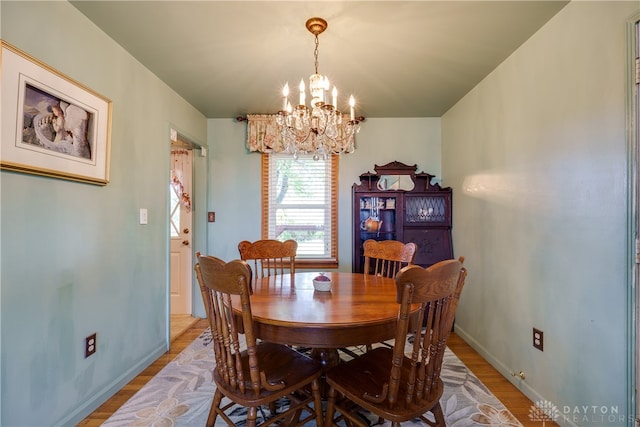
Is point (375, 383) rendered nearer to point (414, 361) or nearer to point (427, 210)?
point (414, 361)

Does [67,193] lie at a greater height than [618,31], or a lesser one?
lesser

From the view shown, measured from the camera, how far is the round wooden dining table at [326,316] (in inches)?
49.0

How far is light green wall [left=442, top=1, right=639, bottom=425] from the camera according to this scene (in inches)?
55.6

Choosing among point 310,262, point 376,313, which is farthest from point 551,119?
point 310,262

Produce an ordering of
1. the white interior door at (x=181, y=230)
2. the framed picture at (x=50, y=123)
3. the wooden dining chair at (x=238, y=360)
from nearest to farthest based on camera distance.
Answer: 1. the wooden dining chair at (x=238, y=360)
2. the framed picture at (x=50, y=123)
3. the white interior door at (x=181, y=230)

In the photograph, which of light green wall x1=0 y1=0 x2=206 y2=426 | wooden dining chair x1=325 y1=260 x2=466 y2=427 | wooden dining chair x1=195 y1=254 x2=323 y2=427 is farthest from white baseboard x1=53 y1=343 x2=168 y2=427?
wooden dining chair x1=325 y1=260 x2=466 y2=427

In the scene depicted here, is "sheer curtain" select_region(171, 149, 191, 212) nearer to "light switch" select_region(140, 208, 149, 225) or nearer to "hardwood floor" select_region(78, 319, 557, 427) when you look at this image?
"light switch" select_region(140, 208, 149, 225)

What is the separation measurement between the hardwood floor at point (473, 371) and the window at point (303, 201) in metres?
1.50

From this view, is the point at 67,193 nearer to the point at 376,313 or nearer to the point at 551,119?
the point at 376,313

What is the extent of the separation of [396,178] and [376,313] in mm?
2398

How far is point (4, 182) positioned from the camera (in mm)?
1321

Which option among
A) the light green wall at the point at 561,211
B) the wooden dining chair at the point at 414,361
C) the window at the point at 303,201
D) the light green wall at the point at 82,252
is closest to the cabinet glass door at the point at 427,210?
the light green wall at the point at 561,211

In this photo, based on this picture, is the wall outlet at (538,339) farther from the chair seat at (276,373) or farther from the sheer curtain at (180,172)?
the sheer curtain at (180,172)

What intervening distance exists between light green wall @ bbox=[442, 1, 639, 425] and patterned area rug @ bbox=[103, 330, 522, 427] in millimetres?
329
